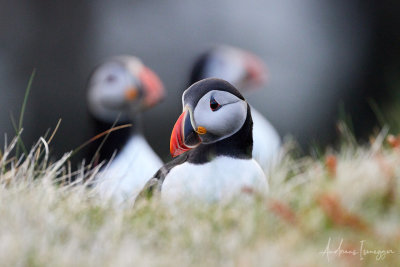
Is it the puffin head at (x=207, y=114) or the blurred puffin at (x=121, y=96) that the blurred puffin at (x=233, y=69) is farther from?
the puffin head at (x=207, y=114)

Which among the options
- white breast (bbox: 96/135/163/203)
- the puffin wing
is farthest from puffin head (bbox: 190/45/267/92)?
the puffin wing

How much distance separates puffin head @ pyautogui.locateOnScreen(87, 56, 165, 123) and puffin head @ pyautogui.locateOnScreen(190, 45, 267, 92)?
90cm

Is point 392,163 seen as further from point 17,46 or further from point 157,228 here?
point 17,46

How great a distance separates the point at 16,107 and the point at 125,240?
272 inches

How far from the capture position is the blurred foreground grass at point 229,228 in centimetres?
187

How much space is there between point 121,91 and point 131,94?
68 millimetres

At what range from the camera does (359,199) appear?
212 centimetres

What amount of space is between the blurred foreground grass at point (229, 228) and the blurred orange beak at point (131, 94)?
2594mm

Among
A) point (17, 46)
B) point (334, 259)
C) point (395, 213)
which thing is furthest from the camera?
point (17, 46)

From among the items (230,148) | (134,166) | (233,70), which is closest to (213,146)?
(230,148)

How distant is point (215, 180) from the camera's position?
2.39 m

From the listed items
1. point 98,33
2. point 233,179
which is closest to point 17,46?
point 98,33

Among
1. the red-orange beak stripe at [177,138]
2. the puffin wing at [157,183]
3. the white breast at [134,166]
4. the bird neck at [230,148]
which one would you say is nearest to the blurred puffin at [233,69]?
the white breast at [134,166]

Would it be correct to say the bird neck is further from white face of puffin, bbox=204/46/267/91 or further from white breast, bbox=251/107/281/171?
white face of puffin, bbox=204/46/267/91
